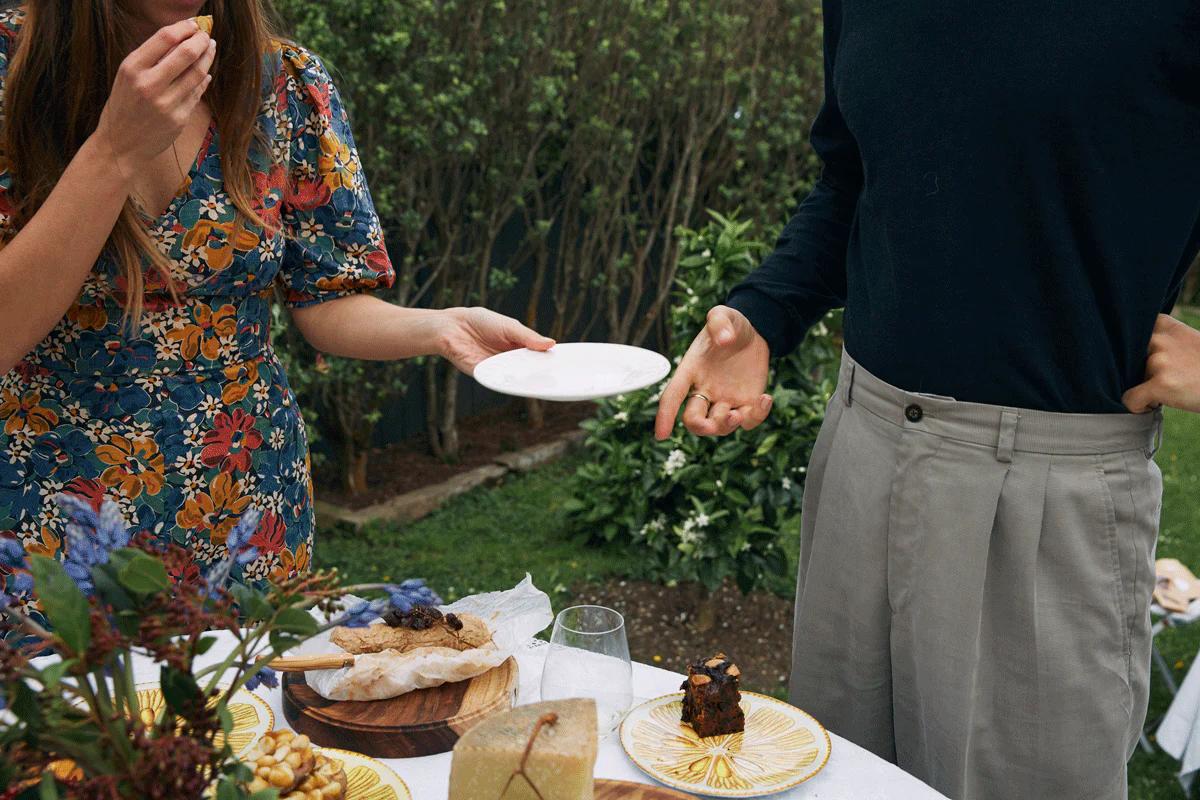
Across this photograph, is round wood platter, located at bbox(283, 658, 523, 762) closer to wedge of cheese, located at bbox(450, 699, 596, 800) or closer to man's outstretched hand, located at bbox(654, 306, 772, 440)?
wedge of cheese, located at bbox(450, 699, 596, 800)

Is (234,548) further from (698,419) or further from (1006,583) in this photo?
(1006,583)

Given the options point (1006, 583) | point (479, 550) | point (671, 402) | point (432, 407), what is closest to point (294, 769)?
point (671, 402)

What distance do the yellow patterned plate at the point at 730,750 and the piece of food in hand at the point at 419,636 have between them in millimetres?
252

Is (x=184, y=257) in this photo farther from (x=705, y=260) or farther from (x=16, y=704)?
(x=705, y=260)

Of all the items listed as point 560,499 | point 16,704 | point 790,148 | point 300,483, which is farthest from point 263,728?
point 790,148

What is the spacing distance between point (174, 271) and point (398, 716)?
962mm

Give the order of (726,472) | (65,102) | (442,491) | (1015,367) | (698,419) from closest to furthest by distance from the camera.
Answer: (1015,367) < (65,102) < (698,419) < (726,472) < (442,491)

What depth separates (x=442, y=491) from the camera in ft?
19.6

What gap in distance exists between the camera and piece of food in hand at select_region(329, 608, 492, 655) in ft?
4.79

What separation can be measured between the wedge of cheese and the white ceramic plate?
0.58 meters

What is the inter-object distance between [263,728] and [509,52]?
509 cm

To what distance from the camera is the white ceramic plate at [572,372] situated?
1.53 m

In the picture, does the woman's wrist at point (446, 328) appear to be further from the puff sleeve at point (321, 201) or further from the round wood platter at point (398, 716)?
the round wood platter at point (398, 716)

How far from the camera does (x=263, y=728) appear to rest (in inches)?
54.3
